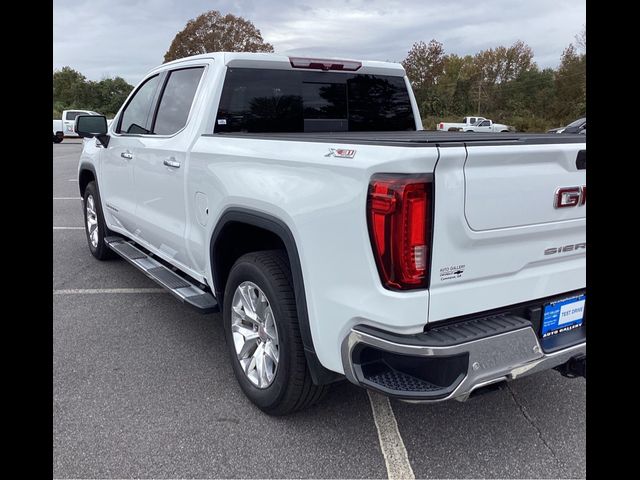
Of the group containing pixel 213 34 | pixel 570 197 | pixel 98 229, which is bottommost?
pixel 98 229

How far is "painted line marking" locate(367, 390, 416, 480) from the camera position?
2.57 m

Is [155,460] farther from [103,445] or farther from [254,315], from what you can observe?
[254,315]

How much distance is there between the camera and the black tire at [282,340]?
8.84 ft

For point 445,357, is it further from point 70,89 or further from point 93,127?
point 70,89

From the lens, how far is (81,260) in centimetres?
629

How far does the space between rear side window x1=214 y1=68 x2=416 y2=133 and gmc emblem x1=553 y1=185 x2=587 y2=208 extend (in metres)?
2.28

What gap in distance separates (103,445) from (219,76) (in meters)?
2.39

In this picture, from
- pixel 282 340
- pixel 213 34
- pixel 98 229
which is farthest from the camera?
pixel 213 34

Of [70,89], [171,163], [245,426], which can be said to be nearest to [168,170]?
[171,163]

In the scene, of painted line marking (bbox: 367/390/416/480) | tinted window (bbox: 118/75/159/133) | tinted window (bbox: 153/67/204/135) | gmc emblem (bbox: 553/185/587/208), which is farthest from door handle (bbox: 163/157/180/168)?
gmc emblem (bbox: 553/185/587/208)

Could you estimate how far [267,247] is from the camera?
3266mm

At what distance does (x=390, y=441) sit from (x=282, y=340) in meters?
0.76

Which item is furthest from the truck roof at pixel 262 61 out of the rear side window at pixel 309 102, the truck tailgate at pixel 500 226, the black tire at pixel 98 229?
the truck tailgate at pixel 500 226
